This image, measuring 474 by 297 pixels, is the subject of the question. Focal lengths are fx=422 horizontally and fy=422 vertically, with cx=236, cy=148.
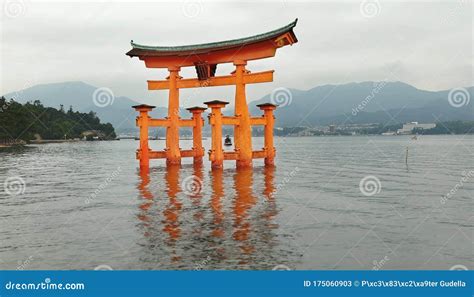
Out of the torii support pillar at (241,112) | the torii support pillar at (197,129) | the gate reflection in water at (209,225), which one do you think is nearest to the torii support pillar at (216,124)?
the torii support pillar at (241,112)

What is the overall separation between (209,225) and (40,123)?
343 feet

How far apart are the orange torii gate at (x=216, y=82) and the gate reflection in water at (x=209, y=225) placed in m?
6.41

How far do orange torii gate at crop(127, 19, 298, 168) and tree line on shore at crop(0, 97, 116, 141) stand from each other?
49.3 m

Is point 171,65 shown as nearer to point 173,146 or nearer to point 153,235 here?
point 173,146

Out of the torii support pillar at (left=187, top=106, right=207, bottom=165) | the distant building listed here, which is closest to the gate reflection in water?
the torii support pillar at (left=187, top=106, right=207, bottom=165)

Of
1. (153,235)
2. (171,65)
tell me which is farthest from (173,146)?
(153,235)

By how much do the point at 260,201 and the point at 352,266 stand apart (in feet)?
24.7

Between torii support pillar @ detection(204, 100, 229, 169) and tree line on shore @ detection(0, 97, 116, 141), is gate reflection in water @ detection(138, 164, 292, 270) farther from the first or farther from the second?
tree line on shore @ detection(0, 97, 116, 141)

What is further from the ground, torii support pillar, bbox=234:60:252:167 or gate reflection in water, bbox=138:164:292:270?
torii support pillar, bbox=234:60:252:167

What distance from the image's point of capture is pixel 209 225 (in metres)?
11.7

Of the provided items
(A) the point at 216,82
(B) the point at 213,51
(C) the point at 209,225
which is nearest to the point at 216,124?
(A) the point at 216,82

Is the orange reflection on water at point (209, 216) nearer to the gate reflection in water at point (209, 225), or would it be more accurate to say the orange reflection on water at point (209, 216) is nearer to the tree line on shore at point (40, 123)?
the gate reflection in water at point (209, 225)

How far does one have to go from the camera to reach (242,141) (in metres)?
Result: 26.8

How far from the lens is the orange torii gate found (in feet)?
83.7
